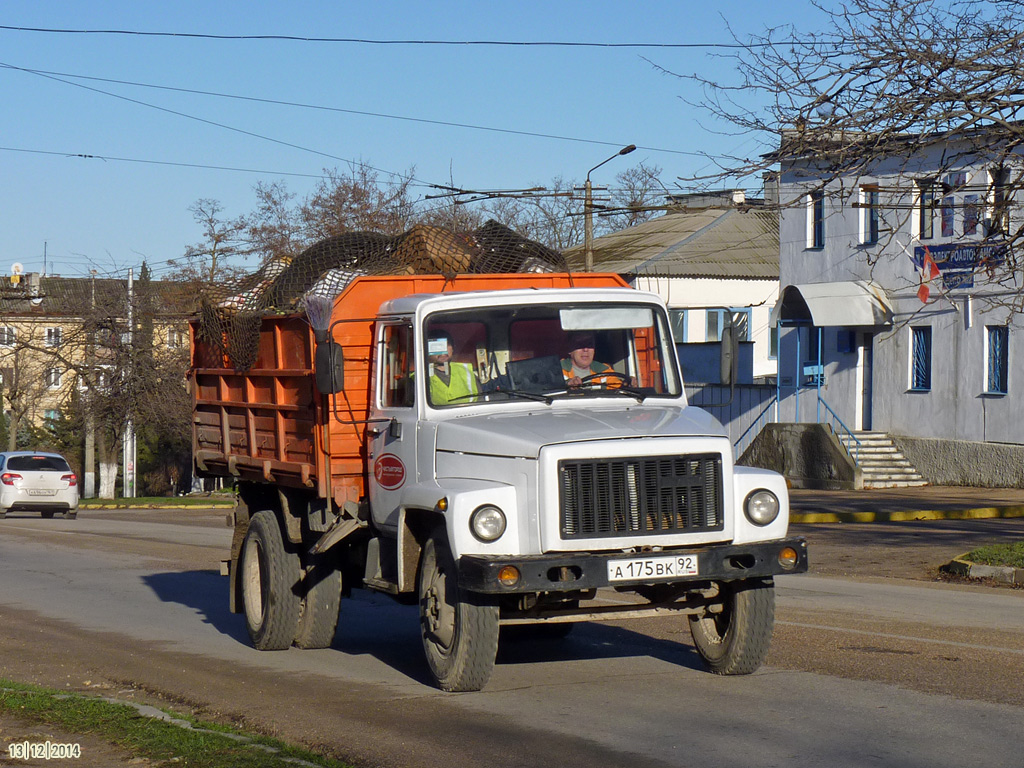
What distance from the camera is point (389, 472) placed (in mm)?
8719

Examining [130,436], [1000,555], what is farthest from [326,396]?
[130,436]

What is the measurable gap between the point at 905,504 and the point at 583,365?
19065 millimetres

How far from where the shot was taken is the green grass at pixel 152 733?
6.25 m

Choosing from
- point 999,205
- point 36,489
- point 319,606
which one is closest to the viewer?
point 319,606

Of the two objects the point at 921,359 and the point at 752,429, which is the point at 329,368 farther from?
the point at 752,429

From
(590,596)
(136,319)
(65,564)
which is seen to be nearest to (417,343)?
(590,596)

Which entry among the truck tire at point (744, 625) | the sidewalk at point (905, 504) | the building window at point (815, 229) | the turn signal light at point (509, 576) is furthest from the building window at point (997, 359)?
the turn signal light at point (509, 576)

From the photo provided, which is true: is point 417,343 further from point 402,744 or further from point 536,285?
point 402,744

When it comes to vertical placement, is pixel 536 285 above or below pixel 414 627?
above

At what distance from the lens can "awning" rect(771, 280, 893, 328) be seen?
107 feet

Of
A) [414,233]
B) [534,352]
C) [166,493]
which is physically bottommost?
[166,493]

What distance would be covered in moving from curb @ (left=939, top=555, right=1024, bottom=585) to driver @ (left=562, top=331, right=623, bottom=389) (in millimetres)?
8014

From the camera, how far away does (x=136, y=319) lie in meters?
47.9

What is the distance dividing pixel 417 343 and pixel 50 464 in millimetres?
26486
